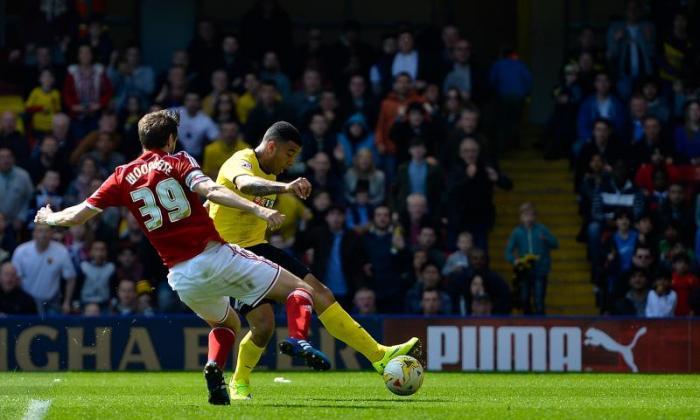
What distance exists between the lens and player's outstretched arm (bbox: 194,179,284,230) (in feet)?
29.8

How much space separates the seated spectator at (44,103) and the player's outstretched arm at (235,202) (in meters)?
10.7

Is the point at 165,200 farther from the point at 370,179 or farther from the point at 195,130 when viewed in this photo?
the point at 195,130

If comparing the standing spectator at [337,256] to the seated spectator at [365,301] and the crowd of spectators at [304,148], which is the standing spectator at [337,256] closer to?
the crowd of spectators at [304,148]

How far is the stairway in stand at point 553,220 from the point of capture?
65.0 ft

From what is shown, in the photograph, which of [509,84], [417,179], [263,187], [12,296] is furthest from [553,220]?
[263,187]

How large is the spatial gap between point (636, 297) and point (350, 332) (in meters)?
7.78

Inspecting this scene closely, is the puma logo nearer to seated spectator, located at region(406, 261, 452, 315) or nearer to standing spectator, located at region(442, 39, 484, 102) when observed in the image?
seated spectator, located at region(406, 261, 452, 315)

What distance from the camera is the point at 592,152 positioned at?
1941 centimetres

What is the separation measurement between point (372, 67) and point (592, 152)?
308 cm

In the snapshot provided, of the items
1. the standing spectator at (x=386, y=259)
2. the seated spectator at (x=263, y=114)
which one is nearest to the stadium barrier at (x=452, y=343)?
the standing spectator at (x=386, y=259)

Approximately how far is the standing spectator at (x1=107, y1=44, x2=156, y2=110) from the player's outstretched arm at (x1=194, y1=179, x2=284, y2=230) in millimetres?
10948

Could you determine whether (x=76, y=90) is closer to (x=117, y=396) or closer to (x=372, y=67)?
(x=372, y=67)

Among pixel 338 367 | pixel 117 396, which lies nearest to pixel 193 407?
pixel 117 396

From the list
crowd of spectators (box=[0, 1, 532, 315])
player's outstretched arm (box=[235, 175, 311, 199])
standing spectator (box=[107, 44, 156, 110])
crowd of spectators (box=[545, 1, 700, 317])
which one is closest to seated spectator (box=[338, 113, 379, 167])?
crowd of spectators (box=[0, 1, 532, 315])
